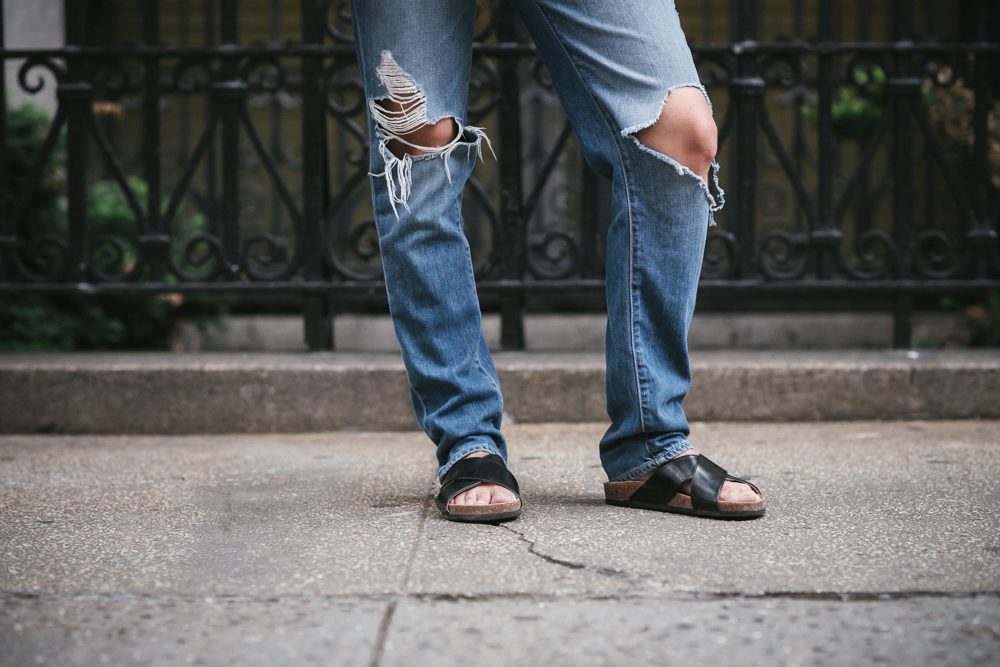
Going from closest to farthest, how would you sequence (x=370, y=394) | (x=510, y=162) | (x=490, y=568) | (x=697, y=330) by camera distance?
(x=490, y=568) < (x=370, y=394) < (x=510, y=162) < (x=697, y=330)

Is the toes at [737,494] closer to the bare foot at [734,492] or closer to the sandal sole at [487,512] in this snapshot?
the bare foot at [734,492]

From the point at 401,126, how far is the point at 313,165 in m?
1.16

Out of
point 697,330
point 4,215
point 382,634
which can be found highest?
point 4,215

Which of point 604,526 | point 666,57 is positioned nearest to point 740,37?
point 666,57

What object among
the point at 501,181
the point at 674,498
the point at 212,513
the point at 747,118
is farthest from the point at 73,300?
the point at 674,498

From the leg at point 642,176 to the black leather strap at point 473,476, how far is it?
0.74 feet

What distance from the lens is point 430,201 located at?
178cm

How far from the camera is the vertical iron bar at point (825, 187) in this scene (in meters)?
2.90

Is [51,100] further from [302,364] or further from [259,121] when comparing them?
[302,364]

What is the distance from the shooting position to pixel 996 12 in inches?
159

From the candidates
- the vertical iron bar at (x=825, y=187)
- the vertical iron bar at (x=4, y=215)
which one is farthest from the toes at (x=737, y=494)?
the vertical iron bar at (x=4, y=215)

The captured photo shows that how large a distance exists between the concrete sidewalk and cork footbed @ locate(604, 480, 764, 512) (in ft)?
0.11

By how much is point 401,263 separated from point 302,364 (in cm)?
102

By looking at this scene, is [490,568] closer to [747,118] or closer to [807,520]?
[807,520]
